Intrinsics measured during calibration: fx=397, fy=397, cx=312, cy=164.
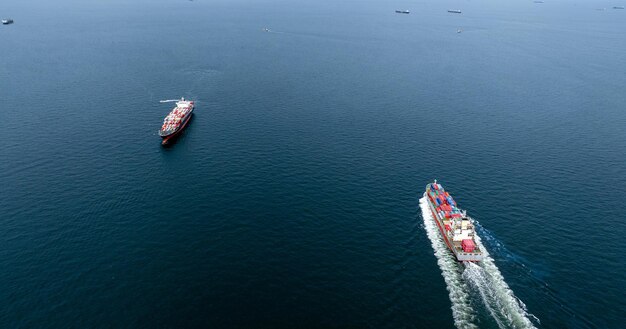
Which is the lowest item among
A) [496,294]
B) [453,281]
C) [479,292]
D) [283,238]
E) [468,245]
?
[283,238]

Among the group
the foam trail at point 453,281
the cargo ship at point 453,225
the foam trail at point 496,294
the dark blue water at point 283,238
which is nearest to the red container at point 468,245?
the cargo ship at point 453,225

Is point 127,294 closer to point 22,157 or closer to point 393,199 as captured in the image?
point 393,199

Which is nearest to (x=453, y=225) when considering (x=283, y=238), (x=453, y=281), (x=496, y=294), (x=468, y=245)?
(x=468, y=245)

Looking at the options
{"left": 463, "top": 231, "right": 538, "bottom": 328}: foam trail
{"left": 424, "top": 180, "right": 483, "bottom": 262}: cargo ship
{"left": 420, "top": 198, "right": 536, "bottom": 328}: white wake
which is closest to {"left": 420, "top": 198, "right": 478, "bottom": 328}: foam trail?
{"left": 420, "top": 198, "right": 536, "bottom": 328}: white wake

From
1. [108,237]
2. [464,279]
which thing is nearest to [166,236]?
[108,237]

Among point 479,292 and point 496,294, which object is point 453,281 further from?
point 496,294

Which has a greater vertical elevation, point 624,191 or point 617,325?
point 624,191
